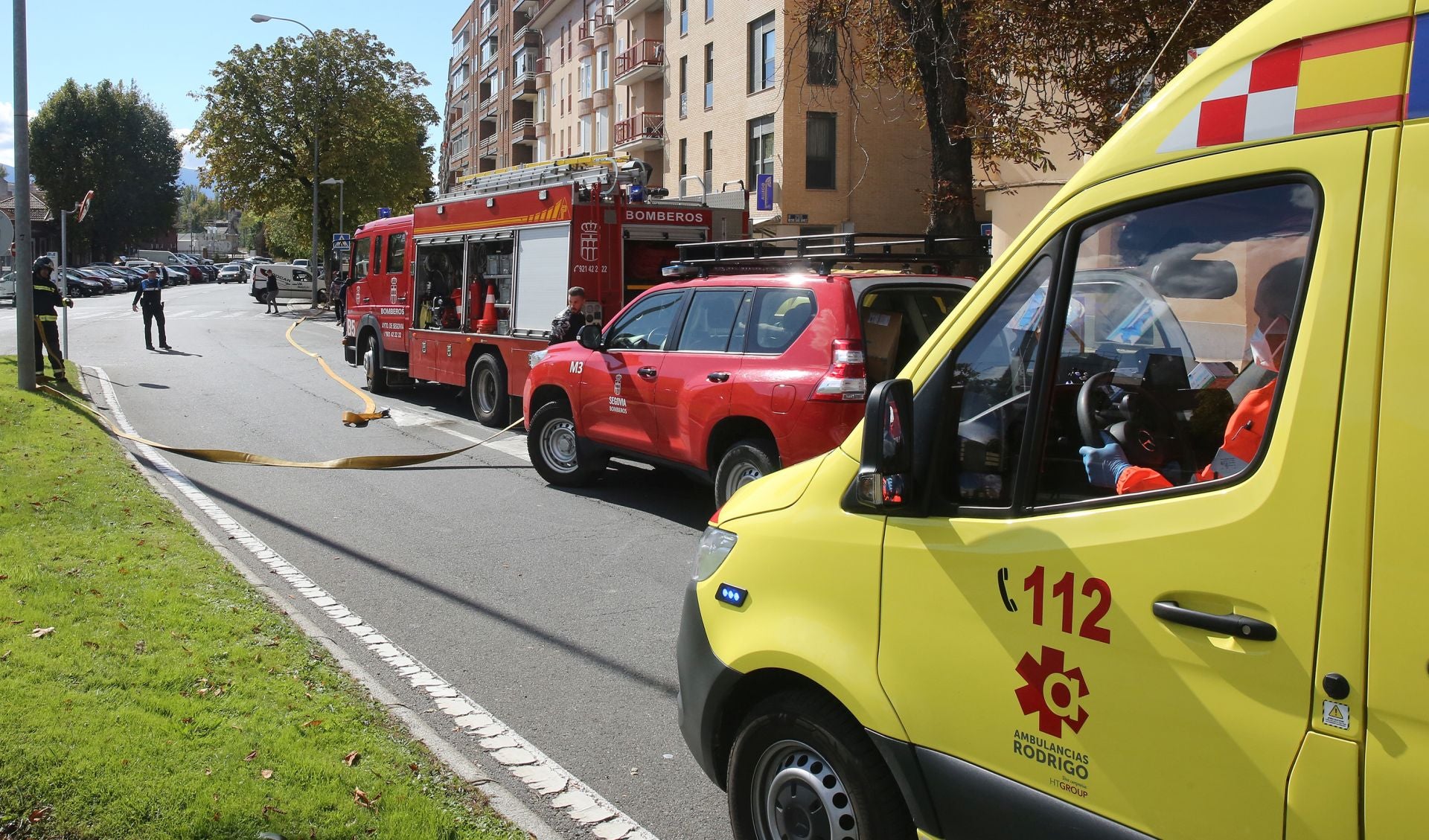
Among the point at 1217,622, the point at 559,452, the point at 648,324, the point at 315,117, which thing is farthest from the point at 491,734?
the point at 315,117

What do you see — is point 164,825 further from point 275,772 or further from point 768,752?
point 768,752

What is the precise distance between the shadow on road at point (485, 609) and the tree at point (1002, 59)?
542 cm

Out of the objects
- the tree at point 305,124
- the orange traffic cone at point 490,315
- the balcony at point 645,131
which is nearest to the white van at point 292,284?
the tree at point 305,124

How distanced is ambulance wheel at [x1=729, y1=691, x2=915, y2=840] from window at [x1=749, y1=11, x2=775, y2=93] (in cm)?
3061

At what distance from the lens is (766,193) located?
102 ft

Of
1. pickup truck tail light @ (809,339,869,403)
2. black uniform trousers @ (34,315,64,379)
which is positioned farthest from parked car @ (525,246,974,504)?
black uniform trousers @ (34,315,64,379)

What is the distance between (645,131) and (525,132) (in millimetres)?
26031

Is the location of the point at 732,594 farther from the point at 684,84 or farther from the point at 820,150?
the point at 684,84

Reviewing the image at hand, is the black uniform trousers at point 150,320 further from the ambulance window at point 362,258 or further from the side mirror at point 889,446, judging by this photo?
the side mirror at point 889,446

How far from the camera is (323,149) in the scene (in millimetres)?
52906

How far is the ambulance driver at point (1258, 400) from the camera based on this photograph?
217 cm

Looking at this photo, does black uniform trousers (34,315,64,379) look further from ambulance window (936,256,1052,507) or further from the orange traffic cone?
ambulance window (936,256,1052,507)

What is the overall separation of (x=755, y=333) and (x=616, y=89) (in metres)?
41.7

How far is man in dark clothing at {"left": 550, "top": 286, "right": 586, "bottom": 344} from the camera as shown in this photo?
12.3 metres
